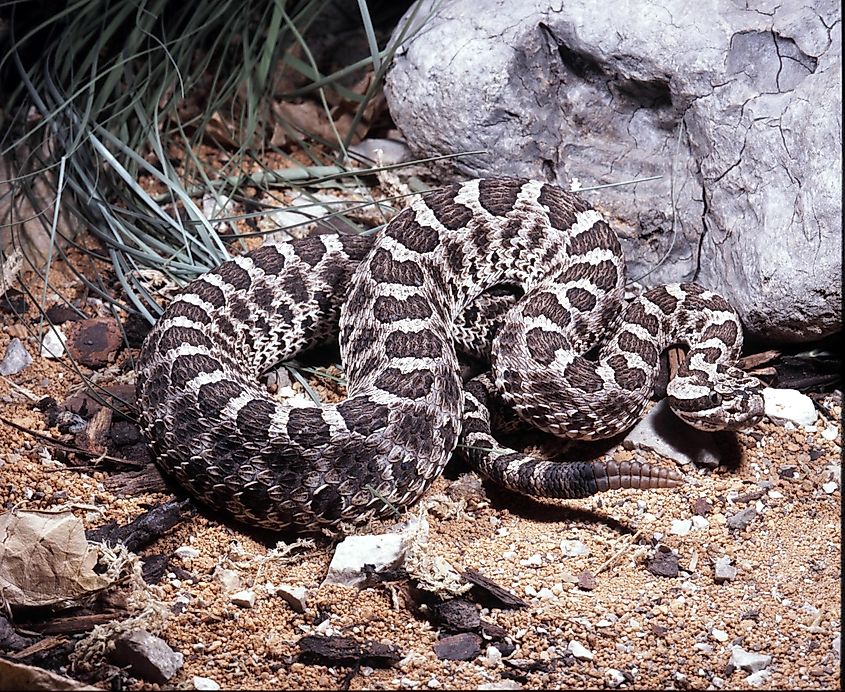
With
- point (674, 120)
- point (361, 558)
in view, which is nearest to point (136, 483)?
point (361, 558)

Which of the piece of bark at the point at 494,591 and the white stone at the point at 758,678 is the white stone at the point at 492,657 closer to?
the piece of bark at the point at 494,591

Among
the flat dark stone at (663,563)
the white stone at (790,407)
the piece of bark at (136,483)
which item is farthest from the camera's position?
the white stone at (790,407)

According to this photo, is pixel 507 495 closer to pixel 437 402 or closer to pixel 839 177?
pixel 437 402

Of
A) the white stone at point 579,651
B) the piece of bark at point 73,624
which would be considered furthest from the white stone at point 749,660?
the piece of bark at point 73,624

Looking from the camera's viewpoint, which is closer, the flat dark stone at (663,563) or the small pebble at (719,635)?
the small pebble at (719,635)

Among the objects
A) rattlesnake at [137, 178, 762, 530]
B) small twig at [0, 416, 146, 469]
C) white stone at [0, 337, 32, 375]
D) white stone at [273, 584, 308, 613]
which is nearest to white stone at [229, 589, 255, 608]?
white stone at [273, 584, 308, 613]

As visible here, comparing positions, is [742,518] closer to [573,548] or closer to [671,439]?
[671,439]

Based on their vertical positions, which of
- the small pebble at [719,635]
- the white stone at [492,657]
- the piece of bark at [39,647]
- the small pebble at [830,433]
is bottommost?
the white stone at [492,657]

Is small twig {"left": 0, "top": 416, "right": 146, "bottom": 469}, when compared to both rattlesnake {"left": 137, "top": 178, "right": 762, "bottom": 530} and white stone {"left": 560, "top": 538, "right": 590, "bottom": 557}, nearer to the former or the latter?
rattlesnake {"left": 137, "top": 178, "right": 762, "bottom": 530}
